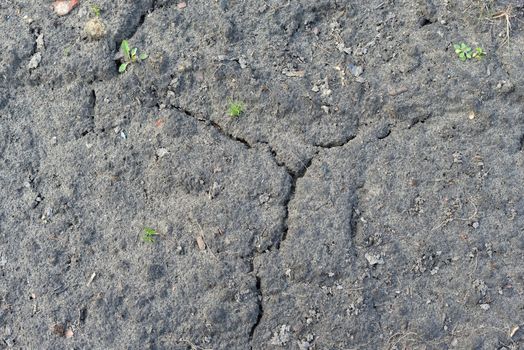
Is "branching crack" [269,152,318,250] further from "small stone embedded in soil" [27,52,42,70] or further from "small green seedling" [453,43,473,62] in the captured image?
"small stone embedded in soil" [27,52,42,70]

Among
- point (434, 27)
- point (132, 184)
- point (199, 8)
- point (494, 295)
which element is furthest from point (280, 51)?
point (494, 295)

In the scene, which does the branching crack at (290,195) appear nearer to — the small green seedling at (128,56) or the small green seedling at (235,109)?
the small green seedling at (235,109)

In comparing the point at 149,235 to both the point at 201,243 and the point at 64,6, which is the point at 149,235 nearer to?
the point at 201,243

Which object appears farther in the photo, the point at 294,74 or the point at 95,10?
the point at 95,10

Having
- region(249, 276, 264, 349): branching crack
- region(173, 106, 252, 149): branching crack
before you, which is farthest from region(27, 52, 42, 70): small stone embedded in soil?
region(249, 276, 264, 349): branching crack

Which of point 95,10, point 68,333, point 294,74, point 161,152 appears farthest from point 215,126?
point 68,333

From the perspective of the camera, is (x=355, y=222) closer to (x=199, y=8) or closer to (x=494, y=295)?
(x=494, y=295)
